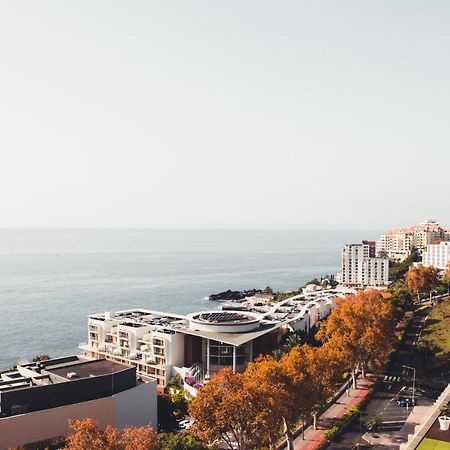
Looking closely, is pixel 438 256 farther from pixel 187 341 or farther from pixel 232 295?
pixel 187 341

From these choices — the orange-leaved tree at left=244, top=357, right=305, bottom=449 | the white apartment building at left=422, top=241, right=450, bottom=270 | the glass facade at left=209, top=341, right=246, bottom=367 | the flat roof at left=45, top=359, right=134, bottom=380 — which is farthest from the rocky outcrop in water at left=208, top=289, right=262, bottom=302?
the orange-leaved tree at left=244, top=357, right=305, bottom=449

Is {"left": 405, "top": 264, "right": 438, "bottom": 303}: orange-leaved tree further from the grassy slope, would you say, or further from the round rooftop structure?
the round rooftop structure

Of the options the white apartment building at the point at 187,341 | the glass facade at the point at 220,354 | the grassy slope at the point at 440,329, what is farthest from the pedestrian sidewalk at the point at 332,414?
the glass facade at the point at 220,354

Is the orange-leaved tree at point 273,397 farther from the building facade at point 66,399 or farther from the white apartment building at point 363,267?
the white apartment building at point 363,267

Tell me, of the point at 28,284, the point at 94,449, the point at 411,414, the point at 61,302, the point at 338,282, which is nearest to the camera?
the point at 94,449

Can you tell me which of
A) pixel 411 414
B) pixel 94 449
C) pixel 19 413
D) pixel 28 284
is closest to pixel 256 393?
pixel 94 449

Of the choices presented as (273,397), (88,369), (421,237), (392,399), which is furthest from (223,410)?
(421,237)

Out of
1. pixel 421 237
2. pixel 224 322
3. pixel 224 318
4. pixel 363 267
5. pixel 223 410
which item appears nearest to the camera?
pixel 223 410

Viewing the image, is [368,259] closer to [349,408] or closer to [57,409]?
[349,408]
